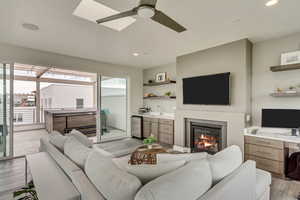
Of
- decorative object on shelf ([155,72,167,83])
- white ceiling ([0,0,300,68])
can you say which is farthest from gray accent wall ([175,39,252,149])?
decorative object on shelf ([155,72,167,83])

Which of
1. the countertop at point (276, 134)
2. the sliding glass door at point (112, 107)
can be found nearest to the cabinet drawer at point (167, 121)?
the sliding glass door at point (112, 107)

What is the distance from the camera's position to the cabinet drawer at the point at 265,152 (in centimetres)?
270

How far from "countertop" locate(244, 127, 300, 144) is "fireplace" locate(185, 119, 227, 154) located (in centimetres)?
57

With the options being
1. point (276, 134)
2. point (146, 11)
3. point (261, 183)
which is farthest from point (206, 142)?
point (146, 11)

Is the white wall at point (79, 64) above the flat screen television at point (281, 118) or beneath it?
above

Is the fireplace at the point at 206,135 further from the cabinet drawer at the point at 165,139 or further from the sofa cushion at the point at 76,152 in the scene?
the sofa cushion at the point at 76,152

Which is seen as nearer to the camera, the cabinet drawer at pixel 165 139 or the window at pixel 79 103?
the cabinet drawer at pixel 165 139

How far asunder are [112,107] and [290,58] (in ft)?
16.6

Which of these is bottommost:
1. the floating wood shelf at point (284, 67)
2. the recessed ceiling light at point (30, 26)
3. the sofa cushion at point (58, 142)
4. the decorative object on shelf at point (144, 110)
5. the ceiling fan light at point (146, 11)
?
the sofa cushion at point (58, 142)

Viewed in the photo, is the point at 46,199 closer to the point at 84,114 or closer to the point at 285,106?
the point at 285,106

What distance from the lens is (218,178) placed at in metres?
1.29

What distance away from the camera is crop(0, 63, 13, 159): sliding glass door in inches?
144

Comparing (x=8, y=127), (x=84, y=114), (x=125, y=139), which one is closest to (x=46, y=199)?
(x=8, y=127)

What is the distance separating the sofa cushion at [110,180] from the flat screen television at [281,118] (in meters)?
3.08
